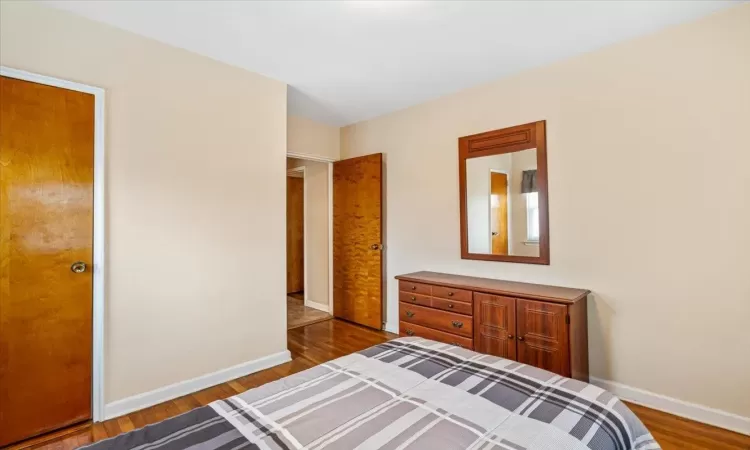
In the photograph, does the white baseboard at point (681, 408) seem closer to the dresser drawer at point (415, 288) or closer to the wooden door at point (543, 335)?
the wooden door at point (543, 335)

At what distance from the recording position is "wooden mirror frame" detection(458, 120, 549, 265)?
2787 mm

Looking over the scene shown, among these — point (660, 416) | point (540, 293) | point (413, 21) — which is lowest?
point (660, 416)

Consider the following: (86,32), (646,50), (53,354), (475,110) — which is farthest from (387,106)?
(53,354)

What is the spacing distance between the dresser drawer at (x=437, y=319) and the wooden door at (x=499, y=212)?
0.71 meters

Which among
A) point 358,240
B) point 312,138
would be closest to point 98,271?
Answer: point 358,240

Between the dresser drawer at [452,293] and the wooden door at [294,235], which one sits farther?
the wooden door at [294,235]

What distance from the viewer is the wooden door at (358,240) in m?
4.00

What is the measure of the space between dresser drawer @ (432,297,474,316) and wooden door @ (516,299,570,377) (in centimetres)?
38

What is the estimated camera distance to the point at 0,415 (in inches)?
74.8

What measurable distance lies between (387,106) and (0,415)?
369 cm

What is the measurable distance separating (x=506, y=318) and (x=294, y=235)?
432 centimetres

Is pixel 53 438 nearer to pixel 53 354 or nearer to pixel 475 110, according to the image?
pixel 53 354

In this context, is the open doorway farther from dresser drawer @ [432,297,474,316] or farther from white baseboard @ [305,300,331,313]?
dresser drawer @ [432,297,474,316]

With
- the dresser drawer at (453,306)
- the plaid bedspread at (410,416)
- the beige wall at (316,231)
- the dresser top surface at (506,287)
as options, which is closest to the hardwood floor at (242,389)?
the dresser top surface at (506,287)
